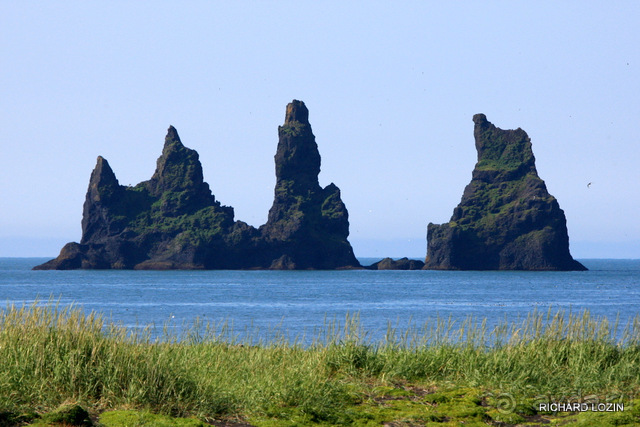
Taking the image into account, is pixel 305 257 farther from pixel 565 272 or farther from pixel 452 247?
pixel 565 272

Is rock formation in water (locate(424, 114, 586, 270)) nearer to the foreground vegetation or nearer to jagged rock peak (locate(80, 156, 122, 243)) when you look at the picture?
jagged rock peak (locate(80, 156, 122, 243))

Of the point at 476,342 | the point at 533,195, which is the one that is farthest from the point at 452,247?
the point at 476,342

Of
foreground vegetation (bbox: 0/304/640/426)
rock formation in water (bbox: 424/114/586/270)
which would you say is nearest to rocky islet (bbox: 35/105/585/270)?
rock formation in water (bbox: 424/114/586/270)

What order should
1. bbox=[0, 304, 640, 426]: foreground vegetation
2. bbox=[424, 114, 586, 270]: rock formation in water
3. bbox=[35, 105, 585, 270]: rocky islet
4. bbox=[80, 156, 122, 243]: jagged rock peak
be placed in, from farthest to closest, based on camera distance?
1. bbox=[80, 156, 122, 243]: jagged rock peak
2. bbox=[35, 105, 585, 270]: rocky islet
3. bbox=[424, 114, 586, 270]: rock formation in water
4. bbox=[0, 304, 640, 426]: foreground vegetation

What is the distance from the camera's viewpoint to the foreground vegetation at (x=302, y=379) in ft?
35.0

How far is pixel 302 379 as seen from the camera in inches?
471

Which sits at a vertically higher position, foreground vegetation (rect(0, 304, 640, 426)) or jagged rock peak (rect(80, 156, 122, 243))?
jagged rock peak (rect(80, 156, 122, 243))

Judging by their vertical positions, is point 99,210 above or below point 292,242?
above

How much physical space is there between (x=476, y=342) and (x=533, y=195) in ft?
614

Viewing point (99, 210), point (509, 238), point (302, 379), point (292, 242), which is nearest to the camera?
point (302, 379)

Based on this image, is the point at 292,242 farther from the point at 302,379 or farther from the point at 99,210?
the point at 302,379

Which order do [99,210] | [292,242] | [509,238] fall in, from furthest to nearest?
[99,210] → [292,242] → [509,238]

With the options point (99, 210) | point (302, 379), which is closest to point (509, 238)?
point (99, 210)

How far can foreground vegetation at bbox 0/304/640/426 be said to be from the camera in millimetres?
10656
